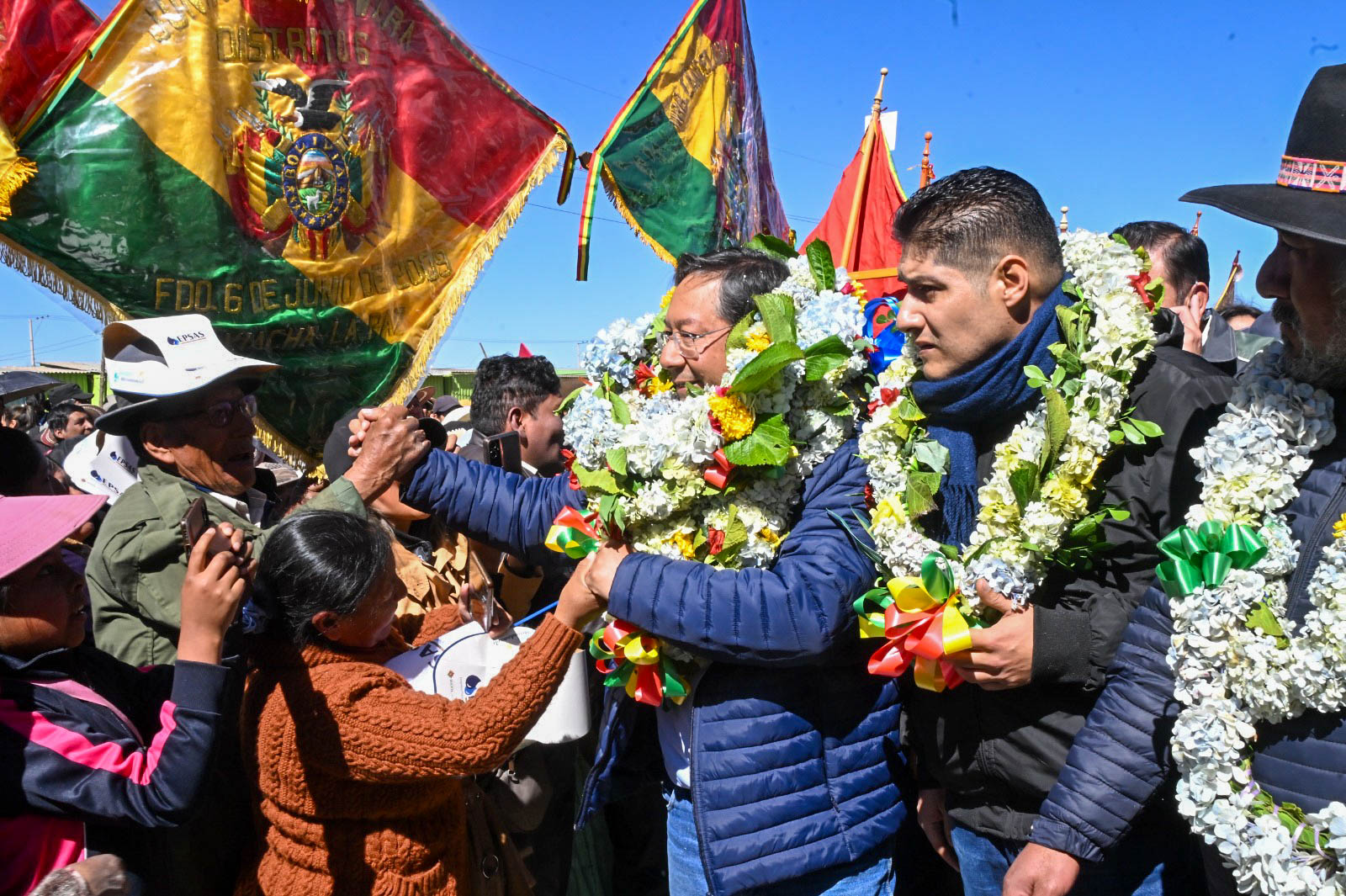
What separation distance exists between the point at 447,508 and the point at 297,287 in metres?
1.54

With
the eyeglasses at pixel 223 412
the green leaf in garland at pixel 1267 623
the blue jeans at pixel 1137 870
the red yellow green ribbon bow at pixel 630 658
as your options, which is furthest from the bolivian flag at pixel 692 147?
the green leaf in garland at pixel 1267 623

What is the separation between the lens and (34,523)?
2.11 metres

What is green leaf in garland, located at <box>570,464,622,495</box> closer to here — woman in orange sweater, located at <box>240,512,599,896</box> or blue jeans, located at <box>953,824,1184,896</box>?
woman in orange sweater, located at <box>240,512,599,896</box>

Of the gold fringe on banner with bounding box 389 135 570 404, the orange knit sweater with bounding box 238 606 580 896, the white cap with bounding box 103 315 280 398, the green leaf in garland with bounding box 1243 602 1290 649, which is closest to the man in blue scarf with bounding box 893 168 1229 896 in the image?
the green leaf in garland with bounding box 1243 602 1290 649

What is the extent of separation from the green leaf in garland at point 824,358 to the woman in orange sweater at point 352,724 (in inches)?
31.9

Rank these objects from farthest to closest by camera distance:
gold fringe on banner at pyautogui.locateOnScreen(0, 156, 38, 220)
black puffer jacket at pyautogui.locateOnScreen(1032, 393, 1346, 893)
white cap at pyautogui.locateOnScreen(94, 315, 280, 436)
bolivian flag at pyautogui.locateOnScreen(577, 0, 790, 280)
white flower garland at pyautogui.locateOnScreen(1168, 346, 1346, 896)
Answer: bolivian flag at pyautogui.locateOnScreen(577, 0, 790, 280), gold fringe on banner at pyautogui.locateOnScreen(0, 156, 38, 220), white cap at pyautogui.locateOnScreen(94, 315, 280, 436), black puffer jacket at pyautogui.locateOnScreen(1032, 393, 1346, 893), white flower garland at pyautogui.locateOnScreen(1168, 346, 1346, 896)

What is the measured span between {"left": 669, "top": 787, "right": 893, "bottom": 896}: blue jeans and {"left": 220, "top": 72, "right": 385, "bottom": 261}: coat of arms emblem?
2.67m

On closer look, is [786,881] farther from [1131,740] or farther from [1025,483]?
[1025,483]

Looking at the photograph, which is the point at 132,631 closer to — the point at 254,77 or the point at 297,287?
the point at 297,287

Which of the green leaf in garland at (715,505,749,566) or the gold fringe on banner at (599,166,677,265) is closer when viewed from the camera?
the green leaf in garland at (715,505,749,566)

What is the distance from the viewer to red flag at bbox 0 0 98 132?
10.6 feet

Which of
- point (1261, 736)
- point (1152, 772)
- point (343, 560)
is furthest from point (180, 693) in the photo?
point (1261, 736)

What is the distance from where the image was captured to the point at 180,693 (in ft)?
6.70

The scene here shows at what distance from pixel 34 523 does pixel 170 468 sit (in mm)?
906
